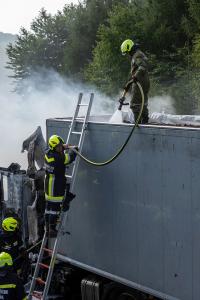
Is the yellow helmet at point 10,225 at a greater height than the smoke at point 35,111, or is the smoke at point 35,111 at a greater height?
the smoke at point 35,111

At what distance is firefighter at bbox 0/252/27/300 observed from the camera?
5.80 metres

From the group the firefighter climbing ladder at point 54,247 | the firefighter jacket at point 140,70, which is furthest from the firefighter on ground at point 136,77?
the firefighter climbing ladder at point 54,247

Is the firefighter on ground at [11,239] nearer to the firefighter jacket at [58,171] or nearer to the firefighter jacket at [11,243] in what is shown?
the firefighter jacket at [11,243]

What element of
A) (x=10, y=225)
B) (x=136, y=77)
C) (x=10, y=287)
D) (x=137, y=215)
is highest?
(x=136, y=77)

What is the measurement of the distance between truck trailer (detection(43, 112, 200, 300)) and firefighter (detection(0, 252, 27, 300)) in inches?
56.6

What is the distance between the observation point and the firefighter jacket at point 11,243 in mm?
8078

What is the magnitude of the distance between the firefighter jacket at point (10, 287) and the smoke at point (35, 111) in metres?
14.8

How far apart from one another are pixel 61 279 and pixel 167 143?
321cm

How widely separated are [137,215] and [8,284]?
5.61 ft

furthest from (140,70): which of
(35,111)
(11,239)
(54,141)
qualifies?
(35,111)

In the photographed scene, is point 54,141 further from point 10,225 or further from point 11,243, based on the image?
point 11,243

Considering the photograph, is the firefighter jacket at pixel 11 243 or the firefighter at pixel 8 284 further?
the firefighter jacket at pixel 11 243

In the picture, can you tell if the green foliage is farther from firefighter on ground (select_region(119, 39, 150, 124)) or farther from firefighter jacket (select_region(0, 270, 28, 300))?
firefighter jacket (select_region(0, 270, 28, 300))

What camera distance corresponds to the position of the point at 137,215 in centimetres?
646
